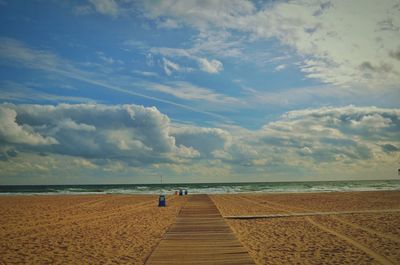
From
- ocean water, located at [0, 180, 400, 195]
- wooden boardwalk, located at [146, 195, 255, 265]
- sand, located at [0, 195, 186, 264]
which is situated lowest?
ocean water, located at [0, 180, 400, 195]

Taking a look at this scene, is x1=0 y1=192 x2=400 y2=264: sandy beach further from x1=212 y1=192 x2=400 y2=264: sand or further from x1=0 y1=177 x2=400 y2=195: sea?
x1=0 y1=177 x2=400 y2=195: sea

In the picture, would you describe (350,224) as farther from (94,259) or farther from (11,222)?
(11,222)

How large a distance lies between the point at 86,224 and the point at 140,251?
25.0ft

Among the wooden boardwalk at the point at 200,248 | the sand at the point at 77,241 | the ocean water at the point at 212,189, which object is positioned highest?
the wooden boardwalk at the point at 200,248

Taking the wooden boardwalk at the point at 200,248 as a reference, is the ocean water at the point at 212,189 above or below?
below

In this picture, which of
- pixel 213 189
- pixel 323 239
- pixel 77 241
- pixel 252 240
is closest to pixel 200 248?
pixel 252 240

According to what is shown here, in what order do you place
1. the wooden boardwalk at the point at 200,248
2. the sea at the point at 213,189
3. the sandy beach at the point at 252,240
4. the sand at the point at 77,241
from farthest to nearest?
1. the sea at the point at 213,189
2. the sand at the point at 77,241
3. the sandy beach at the point at 252,240
4. the wooden boardwalk at the point at 200,248

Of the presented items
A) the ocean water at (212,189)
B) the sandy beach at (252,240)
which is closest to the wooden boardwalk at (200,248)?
the sandy beach at (252,240)

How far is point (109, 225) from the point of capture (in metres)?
15.5

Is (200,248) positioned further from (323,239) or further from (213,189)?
(213,189)

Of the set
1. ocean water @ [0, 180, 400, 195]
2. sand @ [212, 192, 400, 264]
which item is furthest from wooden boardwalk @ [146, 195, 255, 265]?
ocean water @ [0, 180, 400, 195]

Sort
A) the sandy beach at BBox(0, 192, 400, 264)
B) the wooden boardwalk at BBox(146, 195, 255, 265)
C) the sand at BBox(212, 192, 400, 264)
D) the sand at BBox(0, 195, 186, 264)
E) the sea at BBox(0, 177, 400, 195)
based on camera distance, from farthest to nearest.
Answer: the sea at BBox(0, 177, 400, 195) < the sand at BBox(0, 195, 186, 264) < the sandy beach at BBox(0, 192, 400, 264) < the sand at BBox(212, 192, 400, 264) < the wooden boardwalk at BBox(146, 195, 255, 265)

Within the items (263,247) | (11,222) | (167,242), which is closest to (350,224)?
(263,247)

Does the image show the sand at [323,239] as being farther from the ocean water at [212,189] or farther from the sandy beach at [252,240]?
the ocean water at [212,189]
